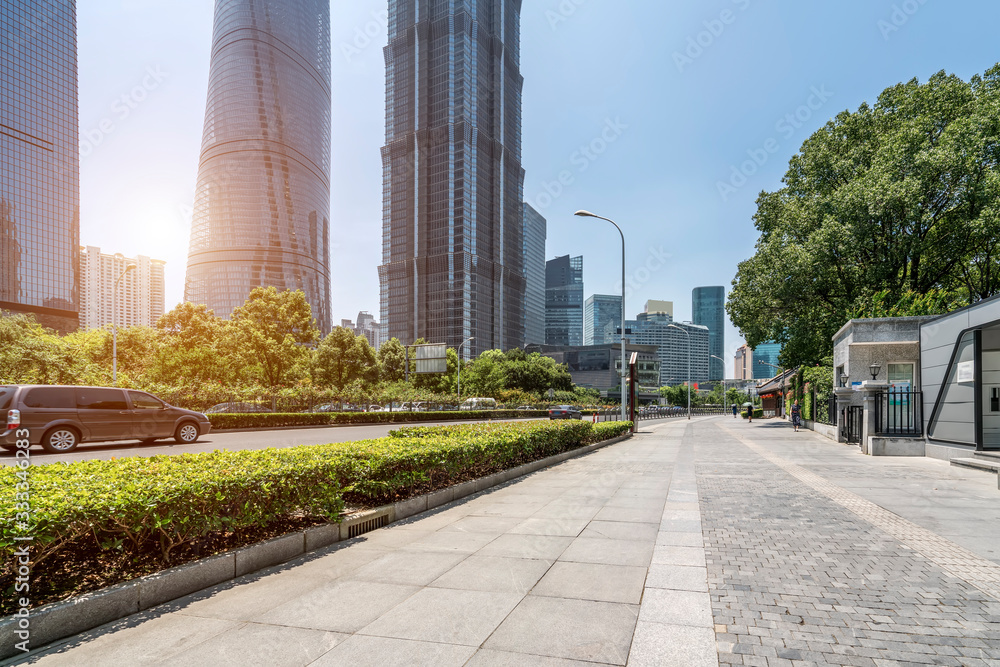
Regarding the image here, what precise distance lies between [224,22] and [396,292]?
272 feet

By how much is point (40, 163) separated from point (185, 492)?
128698 millimetres

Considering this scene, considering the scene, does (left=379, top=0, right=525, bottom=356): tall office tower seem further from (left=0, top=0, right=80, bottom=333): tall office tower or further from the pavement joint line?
the pavement joint line

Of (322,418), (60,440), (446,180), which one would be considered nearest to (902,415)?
(60,440)

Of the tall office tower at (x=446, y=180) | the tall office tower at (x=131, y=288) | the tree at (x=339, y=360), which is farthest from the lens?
the tall office tower at (x=446, y=180)

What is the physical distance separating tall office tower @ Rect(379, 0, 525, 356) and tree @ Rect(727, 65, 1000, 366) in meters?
105

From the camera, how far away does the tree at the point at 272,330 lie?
38844mm

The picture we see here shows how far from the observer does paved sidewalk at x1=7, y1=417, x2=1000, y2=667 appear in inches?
134

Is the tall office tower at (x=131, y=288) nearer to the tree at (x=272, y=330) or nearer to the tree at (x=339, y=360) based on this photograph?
the tree at (x=339, y=360)

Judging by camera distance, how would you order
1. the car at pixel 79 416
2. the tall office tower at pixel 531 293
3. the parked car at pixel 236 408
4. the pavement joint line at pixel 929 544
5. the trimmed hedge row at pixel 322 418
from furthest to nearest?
1. the tall office tower at pixel 531 293
2. the parked car at pixel 236 408
3. the trimmed hedge row at pixel 322 418
4. the car at pixel 79 416
5. the pavement joint line at pixel 929 544

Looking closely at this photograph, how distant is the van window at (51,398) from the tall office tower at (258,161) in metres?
124

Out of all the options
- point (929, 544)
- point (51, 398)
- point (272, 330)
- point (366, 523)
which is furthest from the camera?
point (272, 330)

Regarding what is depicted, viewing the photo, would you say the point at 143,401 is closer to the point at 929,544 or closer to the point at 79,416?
the point at 79,416

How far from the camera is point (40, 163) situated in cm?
9556

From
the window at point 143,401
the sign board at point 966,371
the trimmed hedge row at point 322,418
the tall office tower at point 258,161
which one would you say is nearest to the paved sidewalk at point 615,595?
the sign board at point 966,371
